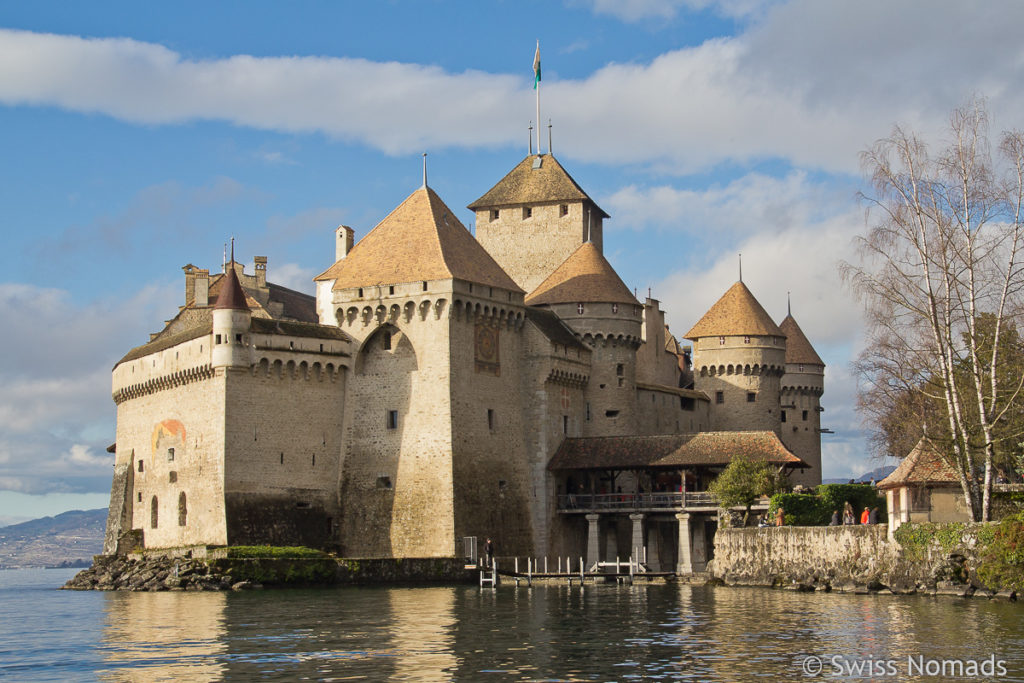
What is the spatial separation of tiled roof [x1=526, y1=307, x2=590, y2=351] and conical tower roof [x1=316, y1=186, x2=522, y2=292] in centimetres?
246

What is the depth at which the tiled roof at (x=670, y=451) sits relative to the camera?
53312mm

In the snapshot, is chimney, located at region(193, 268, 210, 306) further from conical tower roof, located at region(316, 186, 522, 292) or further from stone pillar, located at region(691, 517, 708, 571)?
stone pillar, located at region(691, 517, 708, 571)

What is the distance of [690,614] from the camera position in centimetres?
3462

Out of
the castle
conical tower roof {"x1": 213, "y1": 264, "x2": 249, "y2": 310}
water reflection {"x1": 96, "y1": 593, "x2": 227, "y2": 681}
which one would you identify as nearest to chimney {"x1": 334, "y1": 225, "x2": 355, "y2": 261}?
the castle

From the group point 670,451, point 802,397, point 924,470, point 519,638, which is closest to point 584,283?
point 670,451

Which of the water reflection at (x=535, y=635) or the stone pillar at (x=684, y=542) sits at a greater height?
the stone pillar at (x=684, y=542)

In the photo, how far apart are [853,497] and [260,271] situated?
2608 cm

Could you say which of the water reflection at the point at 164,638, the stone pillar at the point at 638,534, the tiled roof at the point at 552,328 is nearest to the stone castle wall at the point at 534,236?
the tiled roof at the point at 552,328

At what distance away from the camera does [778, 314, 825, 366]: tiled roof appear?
77375 mm

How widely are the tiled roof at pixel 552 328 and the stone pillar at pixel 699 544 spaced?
29.2 ft

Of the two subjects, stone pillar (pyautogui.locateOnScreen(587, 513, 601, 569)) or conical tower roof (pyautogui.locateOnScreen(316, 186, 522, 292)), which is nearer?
conical tower roof (pyautogui.locateOnScreen(316, 186, 522, 292))

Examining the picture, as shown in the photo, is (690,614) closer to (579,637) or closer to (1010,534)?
(579,637)

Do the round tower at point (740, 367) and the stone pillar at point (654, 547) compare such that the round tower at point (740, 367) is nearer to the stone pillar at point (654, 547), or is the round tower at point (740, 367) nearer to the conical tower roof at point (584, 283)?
the conical tower roof at point (584, 283)

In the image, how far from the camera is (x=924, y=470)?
40.5 metres
